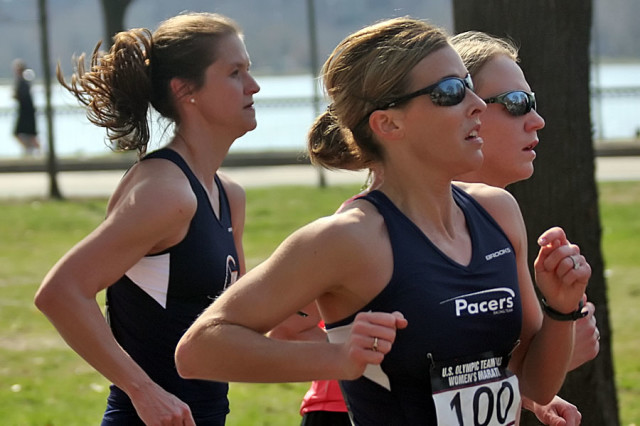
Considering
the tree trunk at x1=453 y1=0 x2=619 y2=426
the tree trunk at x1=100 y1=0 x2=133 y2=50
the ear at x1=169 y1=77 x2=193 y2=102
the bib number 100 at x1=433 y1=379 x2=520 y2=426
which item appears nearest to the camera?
the bib number 100 at x1=433 y1=379 x2=520 y2=426

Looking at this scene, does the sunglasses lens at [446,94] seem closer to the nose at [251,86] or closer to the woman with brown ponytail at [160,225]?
the woman with brown ponytail at [160,225]

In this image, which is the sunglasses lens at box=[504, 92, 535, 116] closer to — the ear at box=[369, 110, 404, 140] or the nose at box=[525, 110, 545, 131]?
the nose at box=[525, 110, 545, 131]

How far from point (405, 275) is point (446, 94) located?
43 cm

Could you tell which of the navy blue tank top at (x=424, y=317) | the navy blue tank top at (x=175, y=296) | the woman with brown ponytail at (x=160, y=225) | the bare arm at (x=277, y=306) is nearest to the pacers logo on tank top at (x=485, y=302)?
the navy blue tank top at (x=424, y=317)

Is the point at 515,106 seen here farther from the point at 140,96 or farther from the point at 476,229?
the point at 140,96

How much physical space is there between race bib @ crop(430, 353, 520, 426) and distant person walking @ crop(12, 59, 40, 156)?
21.9m

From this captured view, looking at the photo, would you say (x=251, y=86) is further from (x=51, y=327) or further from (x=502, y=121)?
(x=51, y=327)

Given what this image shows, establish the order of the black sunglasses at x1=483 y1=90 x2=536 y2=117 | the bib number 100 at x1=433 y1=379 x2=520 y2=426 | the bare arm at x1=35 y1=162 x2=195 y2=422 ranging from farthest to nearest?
the black sunglasses at x1=483 y1=90 x2=536 y2=117 → the bare arm at x1=35 y1=162 x2=195 y2=422 → the bib number 100 at x1=433 y1=379 x2=520 y2=426

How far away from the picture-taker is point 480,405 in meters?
2.66

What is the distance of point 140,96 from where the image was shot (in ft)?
12.5

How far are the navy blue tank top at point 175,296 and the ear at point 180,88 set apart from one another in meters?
0.29

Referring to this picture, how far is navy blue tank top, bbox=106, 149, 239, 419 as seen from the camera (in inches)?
138

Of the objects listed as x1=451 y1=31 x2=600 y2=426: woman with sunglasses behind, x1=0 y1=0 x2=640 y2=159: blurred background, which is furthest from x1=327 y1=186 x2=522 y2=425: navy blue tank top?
x1=0 y1=0 x2=640 y2=159: blurred background

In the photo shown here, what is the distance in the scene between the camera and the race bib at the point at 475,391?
260 cm
